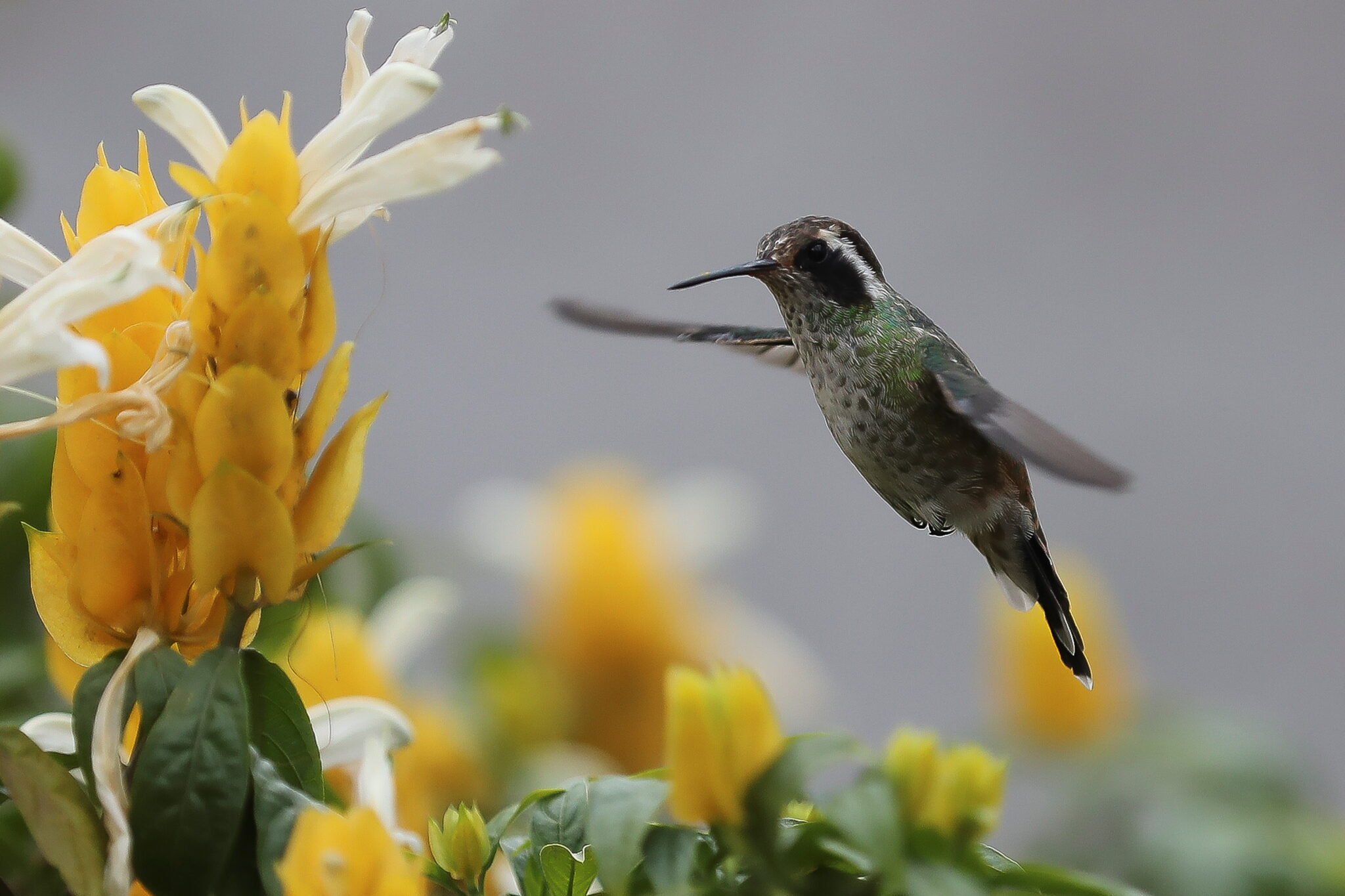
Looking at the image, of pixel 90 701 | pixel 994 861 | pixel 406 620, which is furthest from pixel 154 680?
pixel 406 620

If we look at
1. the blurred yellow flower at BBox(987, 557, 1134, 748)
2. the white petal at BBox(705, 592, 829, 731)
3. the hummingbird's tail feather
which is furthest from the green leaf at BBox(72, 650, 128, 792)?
the blurred yellow flower at BBox(987, 557, 1134, 748)

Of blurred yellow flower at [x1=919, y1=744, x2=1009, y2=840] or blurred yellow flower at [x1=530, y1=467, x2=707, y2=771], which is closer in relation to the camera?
blurred yellow flower at [x1=919, y1=744, x2=1009, y2=840]

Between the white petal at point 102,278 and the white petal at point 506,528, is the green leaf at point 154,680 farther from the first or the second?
the white petal at point 506,528

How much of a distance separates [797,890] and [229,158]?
231mm

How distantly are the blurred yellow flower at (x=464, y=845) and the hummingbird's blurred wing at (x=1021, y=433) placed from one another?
0.18 meters

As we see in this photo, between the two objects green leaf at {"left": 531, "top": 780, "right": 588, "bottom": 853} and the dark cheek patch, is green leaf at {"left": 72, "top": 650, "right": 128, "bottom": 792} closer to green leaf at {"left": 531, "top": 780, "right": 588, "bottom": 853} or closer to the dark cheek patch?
green leaf at {"left": 531, "top": 780, "right": 588, "bottom": 853}

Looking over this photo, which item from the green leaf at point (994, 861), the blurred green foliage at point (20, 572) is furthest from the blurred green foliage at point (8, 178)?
the green leaf at point (994, 861)

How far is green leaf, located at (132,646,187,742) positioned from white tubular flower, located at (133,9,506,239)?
116mm

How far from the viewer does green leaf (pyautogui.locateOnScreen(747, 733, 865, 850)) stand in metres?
0.31

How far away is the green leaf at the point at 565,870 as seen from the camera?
0.35 m

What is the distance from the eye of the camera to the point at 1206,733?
5.08 feet

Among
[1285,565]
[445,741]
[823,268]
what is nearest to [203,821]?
[823,268]

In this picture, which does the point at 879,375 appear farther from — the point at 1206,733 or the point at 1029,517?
the point at 1206,733

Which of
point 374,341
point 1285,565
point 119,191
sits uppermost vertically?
point 1285,565
